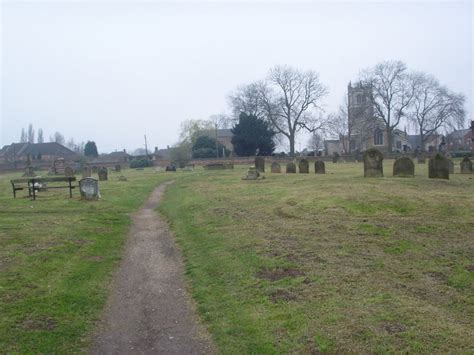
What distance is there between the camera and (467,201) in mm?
13750

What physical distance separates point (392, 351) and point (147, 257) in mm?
6448

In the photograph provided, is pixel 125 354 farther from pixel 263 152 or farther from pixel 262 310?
pixel 263 152

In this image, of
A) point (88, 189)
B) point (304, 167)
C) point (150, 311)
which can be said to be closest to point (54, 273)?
point (150, 311)

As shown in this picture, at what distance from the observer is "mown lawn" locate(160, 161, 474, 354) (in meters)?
5.51

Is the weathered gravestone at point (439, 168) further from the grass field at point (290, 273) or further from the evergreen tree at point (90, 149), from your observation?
the evergreen tree at point (90, 149)

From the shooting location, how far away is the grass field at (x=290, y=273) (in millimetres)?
5613

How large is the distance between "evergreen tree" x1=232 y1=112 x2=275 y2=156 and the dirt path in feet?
209

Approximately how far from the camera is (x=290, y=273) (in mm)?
8039

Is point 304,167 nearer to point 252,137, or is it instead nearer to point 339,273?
point 339,273

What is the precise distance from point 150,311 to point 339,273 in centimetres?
310

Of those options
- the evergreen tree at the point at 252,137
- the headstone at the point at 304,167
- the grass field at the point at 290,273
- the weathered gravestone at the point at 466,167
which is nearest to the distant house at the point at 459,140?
the evergreen tree at the point at 252,137

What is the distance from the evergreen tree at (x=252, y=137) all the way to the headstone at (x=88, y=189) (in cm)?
5414

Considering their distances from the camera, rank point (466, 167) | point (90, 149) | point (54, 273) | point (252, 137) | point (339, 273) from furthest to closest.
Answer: point (90, 149), point (252, 137), point (466, 167), point (54, 273), point (339, 273)

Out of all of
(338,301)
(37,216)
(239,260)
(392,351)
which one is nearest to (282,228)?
(239,260)
